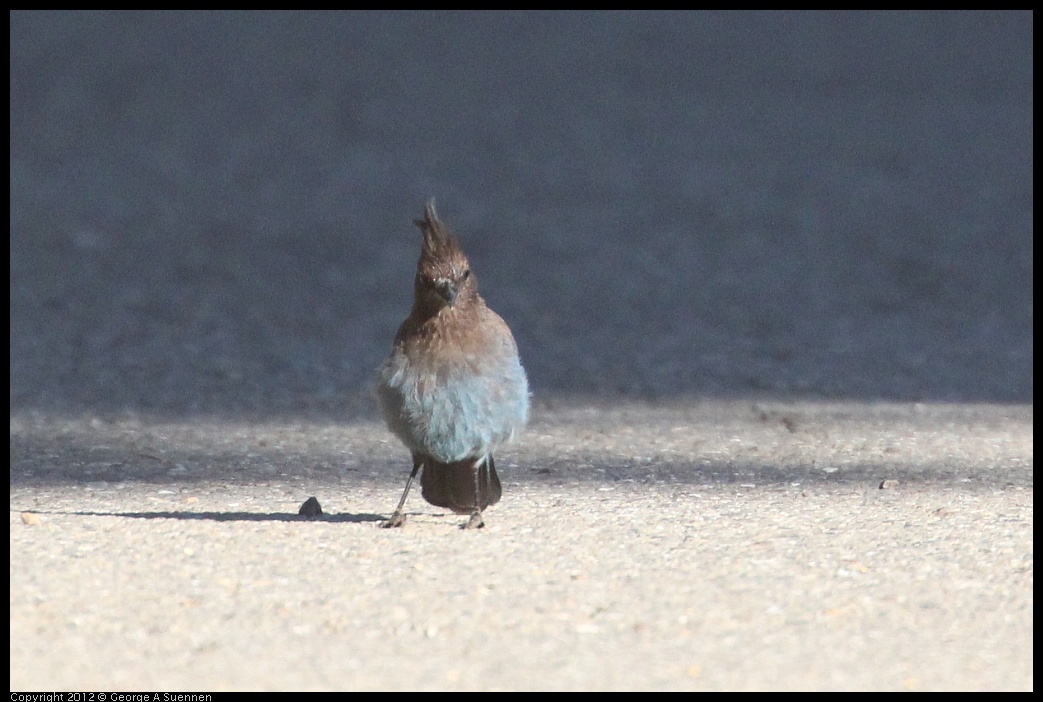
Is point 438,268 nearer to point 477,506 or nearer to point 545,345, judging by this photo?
point 477,506

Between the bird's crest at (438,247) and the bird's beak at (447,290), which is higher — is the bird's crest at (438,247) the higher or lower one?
the higher one

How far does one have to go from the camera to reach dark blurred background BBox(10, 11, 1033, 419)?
34.5ft

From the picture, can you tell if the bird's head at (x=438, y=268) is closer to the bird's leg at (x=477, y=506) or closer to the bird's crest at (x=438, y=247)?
the bird's crest at (x=438, y=247)

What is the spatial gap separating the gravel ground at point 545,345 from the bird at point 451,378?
306 millimetres

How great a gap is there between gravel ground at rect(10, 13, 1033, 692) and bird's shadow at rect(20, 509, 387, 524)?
4 cm

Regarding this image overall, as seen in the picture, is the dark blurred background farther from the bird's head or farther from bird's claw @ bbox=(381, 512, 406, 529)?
the bird's head

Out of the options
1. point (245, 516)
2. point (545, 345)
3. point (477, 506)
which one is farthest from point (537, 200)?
point (477, 506)

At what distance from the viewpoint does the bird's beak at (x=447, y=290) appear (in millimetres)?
5230

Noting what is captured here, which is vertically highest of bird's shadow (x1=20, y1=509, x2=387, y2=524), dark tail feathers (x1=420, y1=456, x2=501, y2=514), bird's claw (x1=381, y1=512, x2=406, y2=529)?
dark tail feathers (x1=420, y1=456, x2=501, y2=514)

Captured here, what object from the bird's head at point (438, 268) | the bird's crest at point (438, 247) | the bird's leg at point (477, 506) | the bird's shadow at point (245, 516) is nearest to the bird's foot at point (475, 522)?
the bird's leg at point (477, 506)

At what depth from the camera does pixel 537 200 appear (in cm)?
1523

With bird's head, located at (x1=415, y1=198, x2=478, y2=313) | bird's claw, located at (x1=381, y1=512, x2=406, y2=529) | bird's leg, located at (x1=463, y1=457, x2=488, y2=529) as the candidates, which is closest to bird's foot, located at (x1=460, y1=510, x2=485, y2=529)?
bird's leg, located at (x1=463, y1=457, x2=488, y2=529)

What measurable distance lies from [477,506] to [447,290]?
80 centimetres

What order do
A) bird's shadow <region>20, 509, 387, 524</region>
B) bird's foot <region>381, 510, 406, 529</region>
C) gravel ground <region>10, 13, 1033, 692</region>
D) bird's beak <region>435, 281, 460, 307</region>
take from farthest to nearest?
bird's shadow <region>20, 509, 387, 524</region> < bird's foot <region>381, 510, 406, 529</region> < bird's beak <region>435, 281, 460, 307</region> < gravel ground <region>10, 13, 1033, 692</region>
